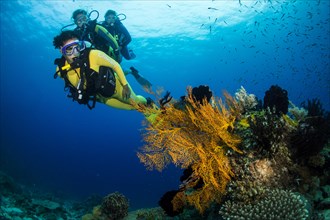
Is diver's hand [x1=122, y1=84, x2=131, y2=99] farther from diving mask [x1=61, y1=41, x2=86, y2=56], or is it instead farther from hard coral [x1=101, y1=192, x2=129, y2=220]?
hard coral [x1=101, y1=192, x2=129, y2=220]

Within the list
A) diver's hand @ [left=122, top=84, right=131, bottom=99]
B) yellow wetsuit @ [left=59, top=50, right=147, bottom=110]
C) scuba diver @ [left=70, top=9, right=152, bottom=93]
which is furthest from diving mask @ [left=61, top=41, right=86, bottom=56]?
scuba diver @ [left=70, top=9, right=152, bottom=93]

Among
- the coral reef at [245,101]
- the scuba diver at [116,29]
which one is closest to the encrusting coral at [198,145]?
the coral reef at [245,101]

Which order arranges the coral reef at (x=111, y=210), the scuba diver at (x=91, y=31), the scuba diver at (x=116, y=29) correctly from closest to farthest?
the coral reef at (x=111, y=210), the scuba diver at (x=91, y=31), the scuba diver at (x=116, y=29)

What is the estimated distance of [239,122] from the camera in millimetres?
5613

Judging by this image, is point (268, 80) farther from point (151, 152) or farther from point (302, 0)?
point (151, 152)

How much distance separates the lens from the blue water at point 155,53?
109 feet

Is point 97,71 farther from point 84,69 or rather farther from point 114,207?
point 114,207

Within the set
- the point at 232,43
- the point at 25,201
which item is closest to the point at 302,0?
the point at 232,43

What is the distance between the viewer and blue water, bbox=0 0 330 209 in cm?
3312

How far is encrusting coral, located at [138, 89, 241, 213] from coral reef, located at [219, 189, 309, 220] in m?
0.59

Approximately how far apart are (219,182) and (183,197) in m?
1.38

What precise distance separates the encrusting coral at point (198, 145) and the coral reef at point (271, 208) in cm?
59

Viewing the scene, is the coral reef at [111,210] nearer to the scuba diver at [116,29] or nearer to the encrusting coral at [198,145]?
the encrusting coral at [198,145]

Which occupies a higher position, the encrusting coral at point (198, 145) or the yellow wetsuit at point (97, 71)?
the yellow wetsuit at point (97, 71)
